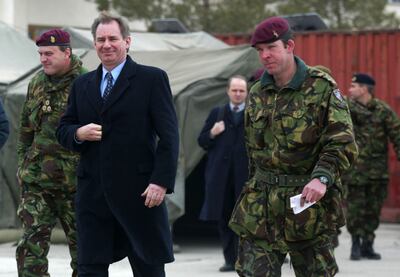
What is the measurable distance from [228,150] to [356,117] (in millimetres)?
1617

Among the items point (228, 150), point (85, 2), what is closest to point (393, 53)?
point (228, 150)

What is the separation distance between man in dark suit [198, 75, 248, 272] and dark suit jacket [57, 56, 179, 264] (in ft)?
13.5

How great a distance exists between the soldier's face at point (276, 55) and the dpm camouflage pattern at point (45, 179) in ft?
7.24

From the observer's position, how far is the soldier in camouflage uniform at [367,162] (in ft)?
37.3

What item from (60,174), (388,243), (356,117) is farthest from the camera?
(388,243)

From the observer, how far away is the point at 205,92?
468 inches

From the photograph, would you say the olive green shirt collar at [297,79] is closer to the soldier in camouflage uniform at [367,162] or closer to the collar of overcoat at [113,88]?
the collar of overcoat at [113,88]

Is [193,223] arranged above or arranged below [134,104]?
below

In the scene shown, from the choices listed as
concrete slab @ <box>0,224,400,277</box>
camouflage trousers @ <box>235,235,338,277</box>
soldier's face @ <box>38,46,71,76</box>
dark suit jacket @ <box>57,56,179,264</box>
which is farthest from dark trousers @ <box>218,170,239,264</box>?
camouflage trousers @ <box>235,235,338,277</box>

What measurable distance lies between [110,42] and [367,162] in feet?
19.0

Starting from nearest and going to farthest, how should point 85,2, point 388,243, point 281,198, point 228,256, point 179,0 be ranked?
point 281,198, point 228,256, point 388,243, point 179,0, point 85,2

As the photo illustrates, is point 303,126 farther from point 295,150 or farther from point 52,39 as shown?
point 52,39

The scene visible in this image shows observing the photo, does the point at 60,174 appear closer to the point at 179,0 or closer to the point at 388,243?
the point at 388,243

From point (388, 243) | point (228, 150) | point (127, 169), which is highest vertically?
point (127, 169)
